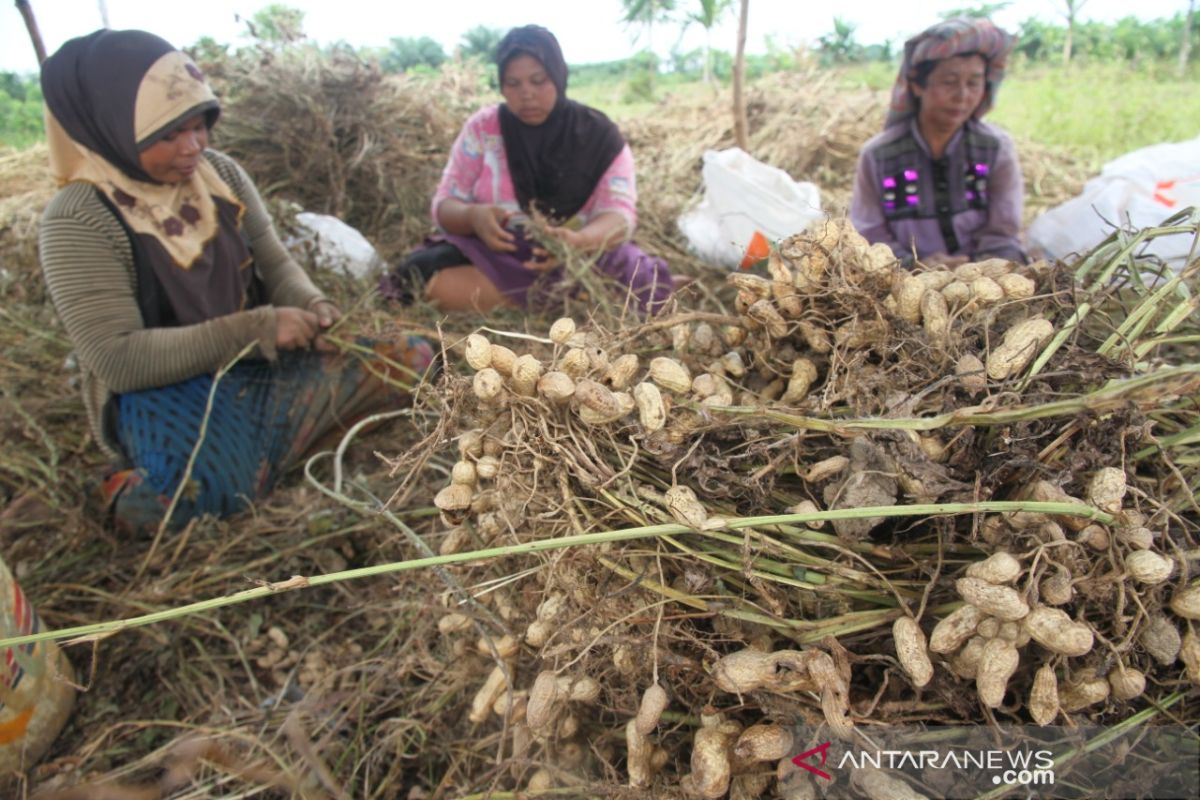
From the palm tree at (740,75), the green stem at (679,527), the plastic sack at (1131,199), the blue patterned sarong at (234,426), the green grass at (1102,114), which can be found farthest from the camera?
the green grass at (1102,114)

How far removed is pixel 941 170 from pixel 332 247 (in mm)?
2651

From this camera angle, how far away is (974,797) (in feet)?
3.04

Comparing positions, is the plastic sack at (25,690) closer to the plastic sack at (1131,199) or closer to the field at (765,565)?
the field at (765,565)

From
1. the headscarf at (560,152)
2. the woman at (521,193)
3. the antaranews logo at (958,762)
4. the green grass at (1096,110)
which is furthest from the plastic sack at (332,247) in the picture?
the green grass at (1096,110)

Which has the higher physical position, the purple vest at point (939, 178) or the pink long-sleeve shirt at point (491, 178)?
the pink long-sleeve shirt at point (491, 178)

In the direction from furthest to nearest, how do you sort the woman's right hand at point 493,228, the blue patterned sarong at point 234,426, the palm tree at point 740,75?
the palm tree at point 740,75 < the woman's right hand at point 493,228 < the blue patterned sarong at point 234,426

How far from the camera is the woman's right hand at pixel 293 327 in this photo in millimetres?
2299

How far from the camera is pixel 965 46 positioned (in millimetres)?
2762

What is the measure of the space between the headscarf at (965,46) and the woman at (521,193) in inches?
49.2

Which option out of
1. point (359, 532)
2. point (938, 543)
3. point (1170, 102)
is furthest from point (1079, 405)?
point (1170, 102)

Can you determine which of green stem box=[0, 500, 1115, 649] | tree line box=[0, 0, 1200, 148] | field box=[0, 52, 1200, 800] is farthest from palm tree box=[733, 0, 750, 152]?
green stem box=[0, 500, 1115, 649]

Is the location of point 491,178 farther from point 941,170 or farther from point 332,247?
point 941,170

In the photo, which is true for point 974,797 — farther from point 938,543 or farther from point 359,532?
point 359,532

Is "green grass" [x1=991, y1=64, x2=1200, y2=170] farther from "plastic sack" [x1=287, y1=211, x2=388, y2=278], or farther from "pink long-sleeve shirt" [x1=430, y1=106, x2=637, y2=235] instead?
"plastic sack" [x1=287, y1=211, x2=388, y2=278]
